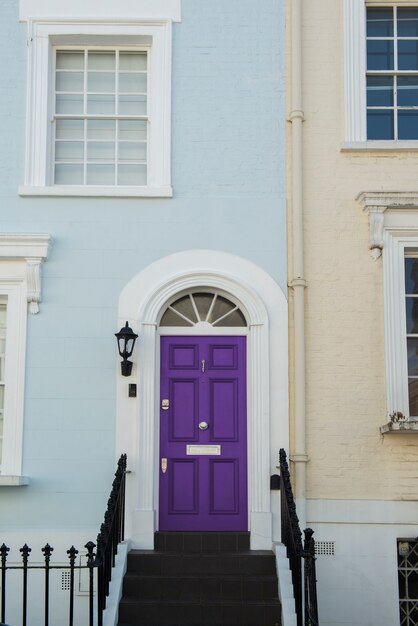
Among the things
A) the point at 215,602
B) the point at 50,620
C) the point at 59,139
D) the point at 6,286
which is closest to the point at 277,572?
the point at 215,602

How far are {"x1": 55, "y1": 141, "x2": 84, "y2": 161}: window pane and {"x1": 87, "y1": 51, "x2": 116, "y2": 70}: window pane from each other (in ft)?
3.06

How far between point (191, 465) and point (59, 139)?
403cm

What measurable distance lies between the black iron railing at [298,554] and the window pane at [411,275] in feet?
7.79

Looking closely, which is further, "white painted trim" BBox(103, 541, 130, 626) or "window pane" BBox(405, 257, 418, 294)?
"window pane" BBox(405, 257, 418, 294)

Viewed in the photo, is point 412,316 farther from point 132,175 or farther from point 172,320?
point 132,175

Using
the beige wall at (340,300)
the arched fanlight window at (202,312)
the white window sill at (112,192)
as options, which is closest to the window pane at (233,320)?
the arched fanlight window at (202,312)

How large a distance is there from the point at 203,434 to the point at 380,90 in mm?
4479

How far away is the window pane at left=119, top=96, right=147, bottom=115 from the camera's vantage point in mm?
11375

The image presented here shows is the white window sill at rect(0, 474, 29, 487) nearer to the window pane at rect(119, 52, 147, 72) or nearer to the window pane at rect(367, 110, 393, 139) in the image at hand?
the window pane at rect(119, 52, 147, 72)

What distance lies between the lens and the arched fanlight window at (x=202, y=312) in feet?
36.1

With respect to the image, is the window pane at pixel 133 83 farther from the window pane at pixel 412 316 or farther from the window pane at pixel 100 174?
the window pane at pixel 412 316

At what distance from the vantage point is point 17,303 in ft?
35.4

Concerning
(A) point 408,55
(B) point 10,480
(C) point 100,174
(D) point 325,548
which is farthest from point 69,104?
(D) point 325,548

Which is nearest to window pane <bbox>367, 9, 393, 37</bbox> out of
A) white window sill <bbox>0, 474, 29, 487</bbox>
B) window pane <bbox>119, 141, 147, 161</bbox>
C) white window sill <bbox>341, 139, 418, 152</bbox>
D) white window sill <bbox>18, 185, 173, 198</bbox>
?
white window sill <bbox>341, 139, 418, 152</bbox>
